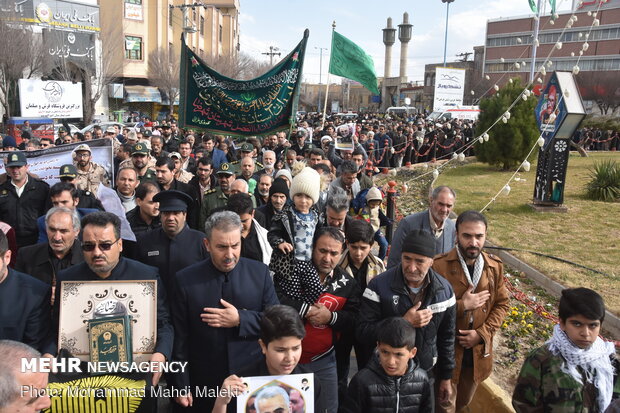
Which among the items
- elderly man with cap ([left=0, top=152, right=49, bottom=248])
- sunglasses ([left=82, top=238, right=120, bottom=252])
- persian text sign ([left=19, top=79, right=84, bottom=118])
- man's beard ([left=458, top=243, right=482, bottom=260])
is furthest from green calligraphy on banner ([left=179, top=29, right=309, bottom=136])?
persian text sign ([left=19, top=79, right=84, bottom=118])

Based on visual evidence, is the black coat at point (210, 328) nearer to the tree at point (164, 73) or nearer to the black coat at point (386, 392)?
the black coat at point (386, 392)

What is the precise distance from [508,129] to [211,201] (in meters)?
12.5

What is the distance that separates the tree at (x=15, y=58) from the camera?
2362 cm

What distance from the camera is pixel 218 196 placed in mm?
5930

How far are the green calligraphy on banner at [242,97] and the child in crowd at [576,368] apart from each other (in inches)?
197

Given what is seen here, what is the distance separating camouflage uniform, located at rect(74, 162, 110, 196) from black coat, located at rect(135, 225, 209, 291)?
2696mm

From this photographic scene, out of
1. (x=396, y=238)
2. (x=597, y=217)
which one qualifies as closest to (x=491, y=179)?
(x=597, y=217)

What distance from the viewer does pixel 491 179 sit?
15.1 meters

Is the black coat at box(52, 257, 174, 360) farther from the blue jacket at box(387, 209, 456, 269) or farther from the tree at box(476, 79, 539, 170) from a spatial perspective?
the tree at box(476, 79, 539, 170)

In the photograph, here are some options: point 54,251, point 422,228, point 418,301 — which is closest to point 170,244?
point 54,251

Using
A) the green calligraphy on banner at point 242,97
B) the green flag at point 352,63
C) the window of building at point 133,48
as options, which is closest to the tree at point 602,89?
the window of building at point 133,48

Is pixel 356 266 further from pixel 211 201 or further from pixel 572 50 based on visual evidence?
pixel 572 50

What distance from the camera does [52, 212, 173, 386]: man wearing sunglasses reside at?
2998mm

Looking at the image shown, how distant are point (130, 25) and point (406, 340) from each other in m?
41.6
